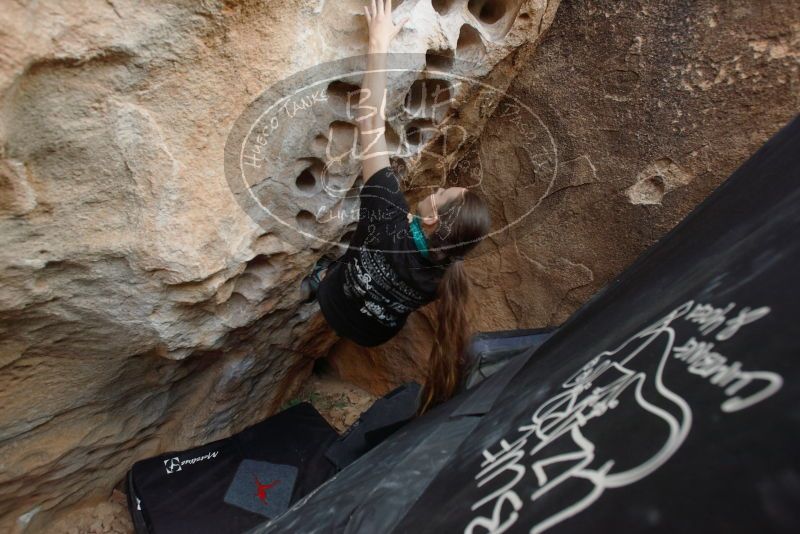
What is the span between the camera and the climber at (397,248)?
3.34ft

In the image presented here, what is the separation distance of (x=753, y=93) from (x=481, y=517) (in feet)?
3.38

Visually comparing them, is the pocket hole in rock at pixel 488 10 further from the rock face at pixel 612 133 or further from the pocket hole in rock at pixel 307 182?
the pocket hole in rock at pixel 307 182

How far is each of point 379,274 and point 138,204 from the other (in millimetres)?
479

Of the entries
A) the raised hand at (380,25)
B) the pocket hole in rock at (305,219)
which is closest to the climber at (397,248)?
the raised hand at (380,25)

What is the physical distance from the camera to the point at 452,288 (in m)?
1.06

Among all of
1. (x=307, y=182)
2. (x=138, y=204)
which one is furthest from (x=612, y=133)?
(x=138, y=204)

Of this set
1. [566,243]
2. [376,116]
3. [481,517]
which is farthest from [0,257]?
[566,243]

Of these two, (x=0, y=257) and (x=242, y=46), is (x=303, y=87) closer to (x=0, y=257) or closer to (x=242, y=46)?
(x=242, y=46)

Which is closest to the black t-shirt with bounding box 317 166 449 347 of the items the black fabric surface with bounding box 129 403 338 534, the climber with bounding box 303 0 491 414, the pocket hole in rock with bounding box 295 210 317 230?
the climber with bounding box 303 0 491 414

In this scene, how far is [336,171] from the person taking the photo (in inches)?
44.0

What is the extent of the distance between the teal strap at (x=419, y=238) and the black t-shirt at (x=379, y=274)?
0.04 feet

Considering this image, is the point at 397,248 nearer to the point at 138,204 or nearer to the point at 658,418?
the point at 138,204

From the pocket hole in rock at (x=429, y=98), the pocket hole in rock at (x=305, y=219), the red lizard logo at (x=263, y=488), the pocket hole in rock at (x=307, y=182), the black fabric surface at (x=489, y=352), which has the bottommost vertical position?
the red lizard logo at (x=263, y=488)

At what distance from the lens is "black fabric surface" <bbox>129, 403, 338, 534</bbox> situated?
4.37ft
